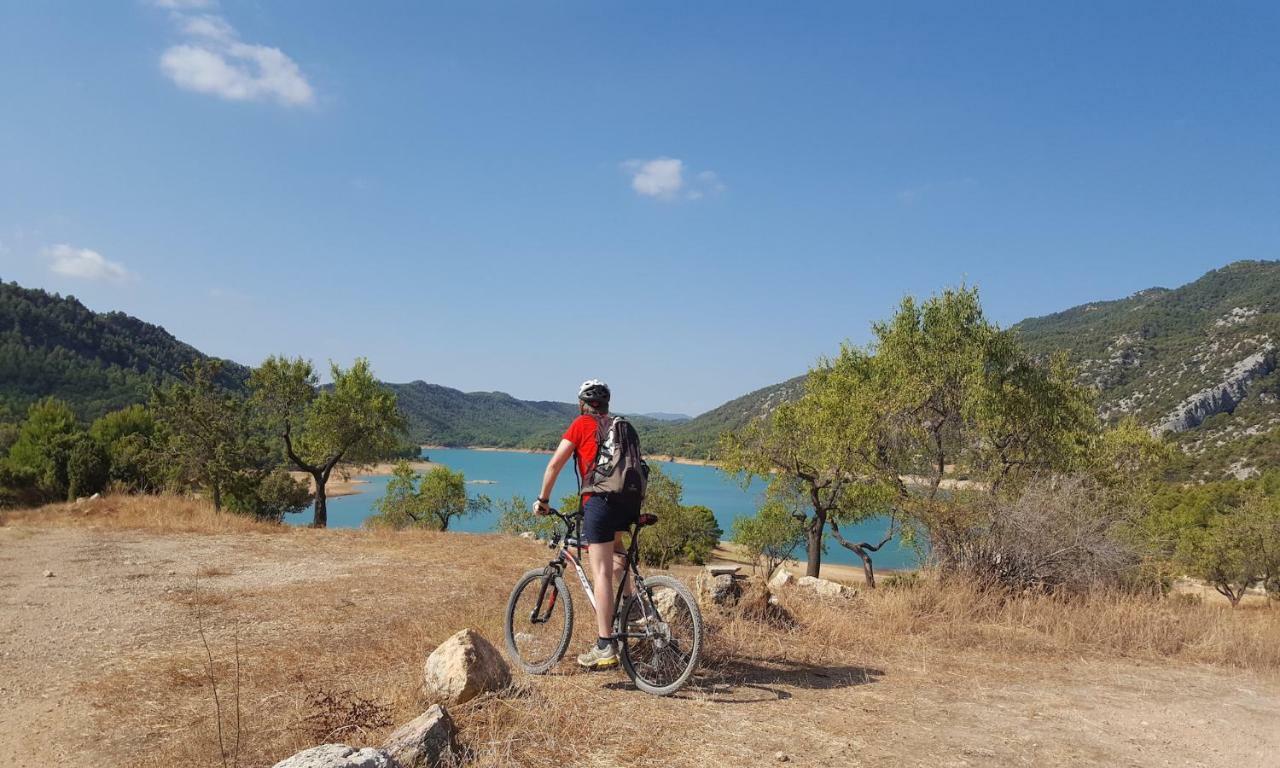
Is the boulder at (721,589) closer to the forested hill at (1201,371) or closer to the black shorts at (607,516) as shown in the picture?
the black shorts at (607,516)

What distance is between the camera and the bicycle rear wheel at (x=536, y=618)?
5.70 meters

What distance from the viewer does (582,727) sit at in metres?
4.10

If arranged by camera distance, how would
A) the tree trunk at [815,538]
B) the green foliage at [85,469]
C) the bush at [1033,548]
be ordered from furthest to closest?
1. the green foliage at [85,469]
2. the tree trunk at [815,538]
3. the bush at [1033,548]

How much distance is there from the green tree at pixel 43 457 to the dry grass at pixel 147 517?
1329 centimetres

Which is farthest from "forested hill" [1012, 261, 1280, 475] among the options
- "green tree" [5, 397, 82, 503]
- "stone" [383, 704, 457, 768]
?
Answer: "green tree" [5, 397, 82, 503]

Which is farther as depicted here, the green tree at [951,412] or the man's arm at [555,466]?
the green tree at [951,412]

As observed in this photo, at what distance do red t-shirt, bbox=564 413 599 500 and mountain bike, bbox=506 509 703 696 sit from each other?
1.50 feet

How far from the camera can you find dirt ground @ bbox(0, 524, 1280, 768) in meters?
4.09

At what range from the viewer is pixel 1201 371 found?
8194 centimetres

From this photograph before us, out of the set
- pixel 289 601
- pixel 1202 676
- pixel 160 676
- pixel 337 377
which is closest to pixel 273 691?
→ pixel 160 676

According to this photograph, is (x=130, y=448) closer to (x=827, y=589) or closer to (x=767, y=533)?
(x=767, y=533)

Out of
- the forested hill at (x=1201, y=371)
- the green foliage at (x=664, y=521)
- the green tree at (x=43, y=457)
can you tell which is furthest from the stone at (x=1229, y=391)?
the green tree at (x=43, y=457)

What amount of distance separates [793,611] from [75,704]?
20.4 ft

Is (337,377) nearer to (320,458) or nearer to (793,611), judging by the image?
(320,458)
